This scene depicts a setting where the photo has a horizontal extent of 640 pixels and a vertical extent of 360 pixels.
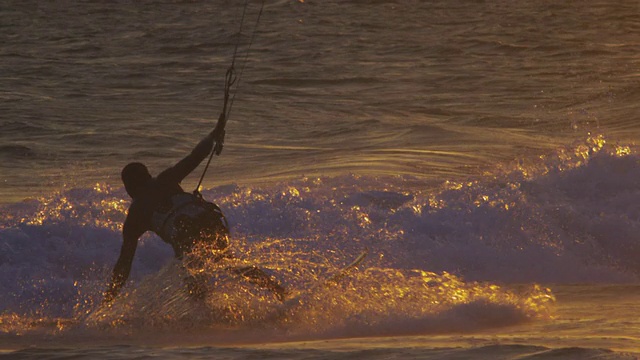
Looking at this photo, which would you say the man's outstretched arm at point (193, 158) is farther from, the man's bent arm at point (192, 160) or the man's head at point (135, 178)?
the man's head at point (135, 178)

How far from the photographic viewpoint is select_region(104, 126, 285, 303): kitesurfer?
27.1 ft

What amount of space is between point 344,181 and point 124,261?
5732 mm

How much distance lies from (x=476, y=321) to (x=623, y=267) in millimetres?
3235

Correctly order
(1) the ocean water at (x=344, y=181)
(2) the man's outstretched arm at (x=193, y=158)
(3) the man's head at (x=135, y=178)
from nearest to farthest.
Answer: (1) the ocean water at (x=344, y=181), (2) the man's outstretched arm at (x=193, y=158), (3) the man's head at (x=135, y=178)

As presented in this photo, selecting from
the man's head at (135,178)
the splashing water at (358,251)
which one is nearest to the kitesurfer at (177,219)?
the man's head at (135,178)

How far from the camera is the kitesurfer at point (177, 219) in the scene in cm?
825

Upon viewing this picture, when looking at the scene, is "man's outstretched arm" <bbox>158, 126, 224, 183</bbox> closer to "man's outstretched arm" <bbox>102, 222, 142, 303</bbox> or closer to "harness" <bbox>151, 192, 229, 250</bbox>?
"harness" <bbox>151, 192, 229, 250</bbox>

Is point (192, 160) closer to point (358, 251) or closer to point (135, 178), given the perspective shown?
point (135, 178)

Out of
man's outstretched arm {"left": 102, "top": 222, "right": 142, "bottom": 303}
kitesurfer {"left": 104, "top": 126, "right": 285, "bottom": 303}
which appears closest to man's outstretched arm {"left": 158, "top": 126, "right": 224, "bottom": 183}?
kitesurfer {"left": 104, "top": 126, "right": 285, "bottom": 303}

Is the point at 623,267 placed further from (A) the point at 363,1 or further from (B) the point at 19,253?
(A) the point at 363,1

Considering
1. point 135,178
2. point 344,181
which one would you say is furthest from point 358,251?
point 135,178

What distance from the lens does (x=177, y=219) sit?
27.1 feet

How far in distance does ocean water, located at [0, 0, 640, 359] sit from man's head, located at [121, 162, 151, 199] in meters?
0.69

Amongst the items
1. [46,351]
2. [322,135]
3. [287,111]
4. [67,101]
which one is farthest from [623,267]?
[67,101]
